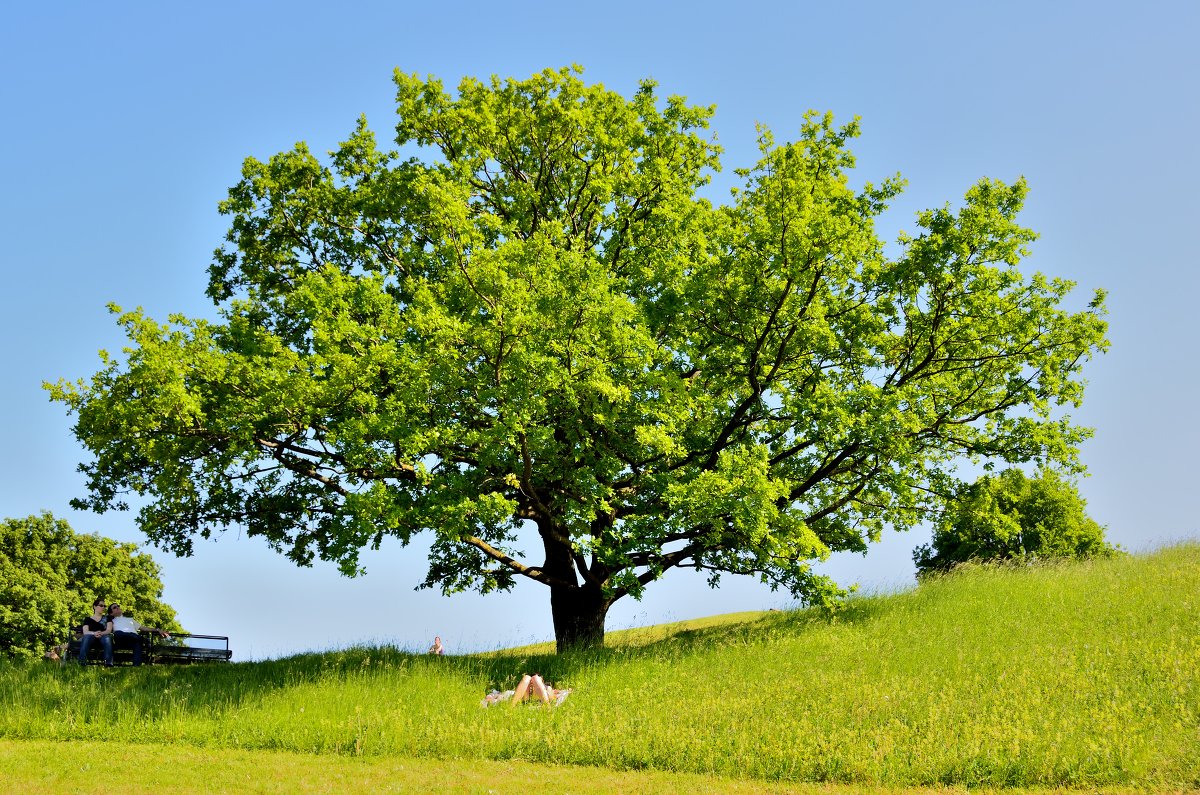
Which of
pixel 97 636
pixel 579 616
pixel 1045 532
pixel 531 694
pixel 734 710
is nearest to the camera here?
pixel 734 710

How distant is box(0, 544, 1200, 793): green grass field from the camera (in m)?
15.5

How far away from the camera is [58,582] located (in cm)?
4688

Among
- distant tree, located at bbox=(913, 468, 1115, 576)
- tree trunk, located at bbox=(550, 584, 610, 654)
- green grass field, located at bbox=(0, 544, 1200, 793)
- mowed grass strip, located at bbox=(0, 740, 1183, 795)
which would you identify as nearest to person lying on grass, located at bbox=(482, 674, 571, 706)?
green grass field, located at bbox=(0, 544, 1200, 793)

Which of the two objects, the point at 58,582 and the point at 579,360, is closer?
the point at 579,360

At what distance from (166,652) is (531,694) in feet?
46.0

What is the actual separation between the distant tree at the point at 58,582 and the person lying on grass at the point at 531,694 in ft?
105

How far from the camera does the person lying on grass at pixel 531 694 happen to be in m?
19.4

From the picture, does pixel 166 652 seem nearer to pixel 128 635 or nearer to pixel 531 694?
pixel 128 635

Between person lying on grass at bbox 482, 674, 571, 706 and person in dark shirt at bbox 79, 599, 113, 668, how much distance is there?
13150 millimetres

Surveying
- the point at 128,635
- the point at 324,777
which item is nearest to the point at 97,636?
the point at 128,635

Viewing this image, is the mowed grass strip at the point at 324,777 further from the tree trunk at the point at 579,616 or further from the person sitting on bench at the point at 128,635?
the person sitting on bench at the point at 128,635

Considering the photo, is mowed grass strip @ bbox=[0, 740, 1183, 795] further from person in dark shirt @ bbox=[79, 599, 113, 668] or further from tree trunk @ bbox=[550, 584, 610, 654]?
person in dark shirt @ bbox=[79, 599, 113, 668]

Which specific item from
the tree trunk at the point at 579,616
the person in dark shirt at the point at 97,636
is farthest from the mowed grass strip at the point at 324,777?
the person in dark shirt at the point at 97,636

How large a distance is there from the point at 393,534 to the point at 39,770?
8682 millimetres
